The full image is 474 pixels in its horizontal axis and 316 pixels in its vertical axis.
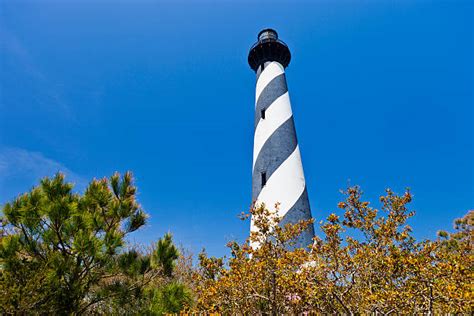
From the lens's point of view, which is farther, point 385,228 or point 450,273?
point 385,228

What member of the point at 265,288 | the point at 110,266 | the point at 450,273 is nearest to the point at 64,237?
the point at 110,266

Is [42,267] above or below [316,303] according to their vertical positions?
above

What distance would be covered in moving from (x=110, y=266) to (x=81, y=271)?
0.39 m

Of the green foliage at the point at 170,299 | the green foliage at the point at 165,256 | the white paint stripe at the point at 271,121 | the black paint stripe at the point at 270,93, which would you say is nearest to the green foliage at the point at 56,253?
the green foliage at the point at 165,256

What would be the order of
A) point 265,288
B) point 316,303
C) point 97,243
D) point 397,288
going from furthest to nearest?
point 97,243 < point 265,288 < point 316,303 < point 397,288

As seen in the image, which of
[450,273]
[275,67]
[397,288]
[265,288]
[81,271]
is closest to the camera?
[450,273]

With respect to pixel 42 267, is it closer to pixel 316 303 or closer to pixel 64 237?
pixel 64 237

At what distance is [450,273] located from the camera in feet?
7.32

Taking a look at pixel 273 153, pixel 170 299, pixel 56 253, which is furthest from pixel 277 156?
pixel 56 253

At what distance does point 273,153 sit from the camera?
31.5 ft

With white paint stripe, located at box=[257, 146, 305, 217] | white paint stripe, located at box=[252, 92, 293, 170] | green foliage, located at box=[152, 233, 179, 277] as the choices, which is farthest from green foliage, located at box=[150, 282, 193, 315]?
white paint stripe, located at box=[252, 92, 293, 170]

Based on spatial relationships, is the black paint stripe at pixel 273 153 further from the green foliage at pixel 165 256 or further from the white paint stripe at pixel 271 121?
the green foliage at pixel 165 256

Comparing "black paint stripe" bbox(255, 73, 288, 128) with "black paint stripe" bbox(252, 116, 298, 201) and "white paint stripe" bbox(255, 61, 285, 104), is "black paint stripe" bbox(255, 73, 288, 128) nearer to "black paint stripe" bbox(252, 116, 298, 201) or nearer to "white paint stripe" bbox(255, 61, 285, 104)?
"white paint stripe" bbox(255, 61, 285, 104)

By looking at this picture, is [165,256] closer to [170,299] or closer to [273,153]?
[170,299]
